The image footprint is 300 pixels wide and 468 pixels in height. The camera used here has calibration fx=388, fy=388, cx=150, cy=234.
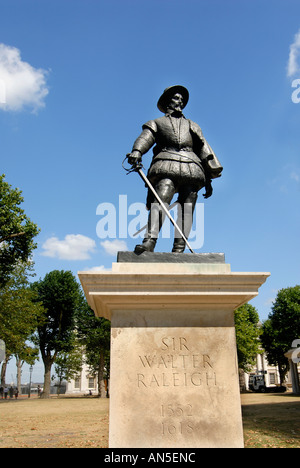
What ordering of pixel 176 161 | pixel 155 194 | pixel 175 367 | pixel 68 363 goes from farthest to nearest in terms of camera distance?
pixel 68 363
pixel 176 161
pixel 155 194
pixel 175 367

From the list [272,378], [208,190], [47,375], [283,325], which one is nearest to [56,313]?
[47,375]

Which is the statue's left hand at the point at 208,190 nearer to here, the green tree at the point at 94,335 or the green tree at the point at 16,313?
the green tree at the point at 16,313

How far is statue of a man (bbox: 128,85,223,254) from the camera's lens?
4629 mm

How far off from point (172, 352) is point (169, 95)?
3.38 metres

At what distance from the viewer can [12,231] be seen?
25625 mm

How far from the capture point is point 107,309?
13.4 feet

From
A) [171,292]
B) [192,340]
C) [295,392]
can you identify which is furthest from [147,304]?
[295,392]

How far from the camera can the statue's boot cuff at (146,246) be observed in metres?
4.15

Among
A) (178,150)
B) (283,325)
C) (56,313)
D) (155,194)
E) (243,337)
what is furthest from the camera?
(283,325)

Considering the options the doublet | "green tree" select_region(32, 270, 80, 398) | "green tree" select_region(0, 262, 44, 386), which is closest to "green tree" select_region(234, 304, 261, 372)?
"green tree" select_region(32, 270, 80, 398)

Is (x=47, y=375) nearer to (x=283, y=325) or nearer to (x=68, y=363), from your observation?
(x=68, y=363)

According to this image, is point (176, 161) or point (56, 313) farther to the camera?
point (56, 313)

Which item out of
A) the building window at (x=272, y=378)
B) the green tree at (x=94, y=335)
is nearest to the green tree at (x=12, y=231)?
the green tree at (x=94, y=335)

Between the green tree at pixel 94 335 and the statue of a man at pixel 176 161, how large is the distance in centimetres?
3483
